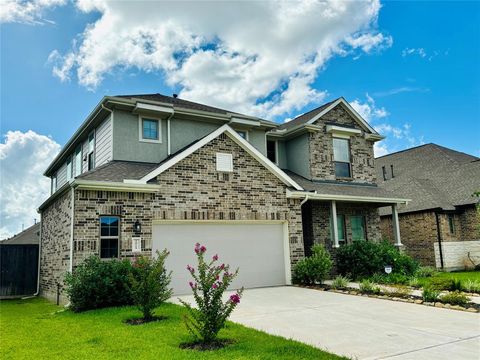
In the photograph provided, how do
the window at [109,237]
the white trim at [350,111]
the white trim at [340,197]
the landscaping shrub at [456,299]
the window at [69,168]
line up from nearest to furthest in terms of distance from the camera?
the landscaping shrub at [456,299] < the window at [109,237] < the white trim at [340,197] < the white trim at [350,111] < the window at [69,168]

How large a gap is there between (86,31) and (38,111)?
4141 millimetres

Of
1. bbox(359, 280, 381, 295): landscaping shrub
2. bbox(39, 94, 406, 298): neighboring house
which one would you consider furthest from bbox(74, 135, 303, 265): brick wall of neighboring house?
bbox(359, 280, 381, 295): landscaping shrub

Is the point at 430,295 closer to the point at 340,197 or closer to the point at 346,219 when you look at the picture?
the point at 340,197

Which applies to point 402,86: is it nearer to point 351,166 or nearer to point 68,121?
point 351,166

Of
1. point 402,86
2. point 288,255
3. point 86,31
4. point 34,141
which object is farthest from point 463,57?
point 34,141

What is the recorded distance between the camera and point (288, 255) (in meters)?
14.2

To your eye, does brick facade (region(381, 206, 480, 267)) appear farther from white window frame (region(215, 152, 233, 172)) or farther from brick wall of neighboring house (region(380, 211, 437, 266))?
white window frame (region(215, 152, 233, 172))

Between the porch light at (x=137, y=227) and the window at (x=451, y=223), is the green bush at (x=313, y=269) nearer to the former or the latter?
the porch light at (x=137, y=227)

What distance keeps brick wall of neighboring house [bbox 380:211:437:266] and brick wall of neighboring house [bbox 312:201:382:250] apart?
3.57 meters

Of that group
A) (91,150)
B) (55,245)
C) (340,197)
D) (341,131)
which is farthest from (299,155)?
(55,245)

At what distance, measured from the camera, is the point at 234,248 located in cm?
1341

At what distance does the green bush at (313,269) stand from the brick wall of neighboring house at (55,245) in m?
7.40

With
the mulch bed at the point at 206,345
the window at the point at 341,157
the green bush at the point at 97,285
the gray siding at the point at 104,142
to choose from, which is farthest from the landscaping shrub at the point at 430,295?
the gray siding at the point at 104,142

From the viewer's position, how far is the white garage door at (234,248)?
40.1 feet
